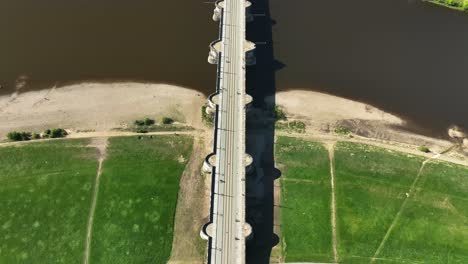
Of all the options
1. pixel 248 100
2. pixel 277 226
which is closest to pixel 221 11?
pixel 248 100

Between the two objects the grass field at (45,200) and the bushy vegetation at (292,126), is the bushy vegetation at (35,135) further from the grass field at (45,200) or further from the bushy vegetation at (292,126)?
the bushy vegetation at (292,126)

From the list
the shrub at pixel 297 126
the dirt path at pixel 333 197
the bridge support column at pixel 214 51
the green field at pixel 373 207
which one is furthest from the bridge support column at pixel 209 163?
the bridge support column at pixel 214 51

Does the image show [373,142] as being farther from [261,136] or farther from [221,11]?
[221,11]

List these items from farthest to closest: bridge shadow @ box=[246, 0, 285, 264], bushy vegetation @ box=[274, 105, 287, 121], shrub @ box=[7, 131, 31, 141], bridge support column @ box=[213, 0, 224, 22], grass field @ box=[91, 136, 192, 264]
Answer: bridge support column @ box=[213, 0, 224, 22] → bushy vegetation @ box=[274, 105, 287, 121] → shrub @ box=[7, 131, 31, 141] → bridge shadow @ box=[246, 0, 285, 264] → grass field @ box=[91, 136, 192, 264]

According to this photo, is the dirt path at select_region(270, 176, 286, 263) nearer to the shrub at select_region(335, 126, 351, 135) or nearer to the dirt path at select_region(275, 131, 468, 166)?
the dirt path at select_region(275, 131, 468, 166)

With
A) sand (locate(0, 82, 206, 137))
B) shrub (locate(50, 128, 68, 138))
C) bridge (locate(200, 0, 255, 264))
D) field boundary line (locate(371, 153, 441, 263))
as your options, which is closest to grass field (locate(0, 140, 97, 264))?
shrub (locate(50, 128, 68, 138))

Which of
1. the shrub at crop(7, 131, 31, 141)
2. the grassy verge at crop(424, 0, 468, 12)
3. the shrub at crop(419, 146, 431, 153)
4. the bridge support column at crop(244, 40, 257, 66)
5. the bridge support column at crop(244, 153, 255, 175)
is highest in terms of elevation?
the grassy verge at crop(424, 0, 468, 12)

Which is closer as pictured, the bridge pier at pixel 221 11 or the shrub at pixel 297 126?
the shrub at pixel 297 126

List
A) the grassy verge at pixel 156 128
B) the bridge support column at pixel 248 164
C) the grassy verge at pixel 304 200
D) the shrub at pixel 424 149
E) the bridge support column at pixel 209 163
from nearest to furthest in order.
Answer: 1. the grassy verge at pixel 304 200
2. the bridge support column at pixel 248 164
3. the bridge support column at pixel 209 163
4. the shrub at pixel 424 149
5. the grassy verge at pixel 156 128
